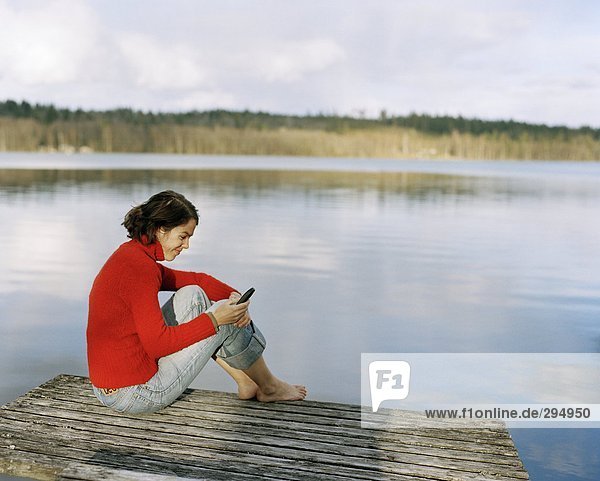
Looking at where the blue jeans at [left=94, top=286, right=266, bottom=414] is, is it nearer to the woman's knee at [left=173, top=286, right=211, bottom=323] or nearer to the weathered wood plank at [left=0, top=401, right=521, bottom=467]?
the woman's knee at [left=173, top=286, right=211, bottom=323]

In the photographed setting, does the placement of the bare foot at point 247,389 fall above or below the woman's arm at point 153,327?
below

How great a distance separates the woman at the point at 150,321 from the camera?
3.37 m

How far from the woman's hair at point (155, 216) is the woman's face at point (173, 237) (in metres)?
0.02

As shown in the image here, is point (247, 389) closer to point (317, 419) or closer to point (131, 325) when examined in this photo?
point (317, 419)

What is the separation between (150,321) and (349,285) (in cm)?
716

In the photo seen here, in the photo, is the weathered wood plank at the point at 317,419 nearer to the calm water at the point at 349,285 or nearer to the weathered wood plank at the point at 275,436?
the weathered wood plank at the point at 275,436

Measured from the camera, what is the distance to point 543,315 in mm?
8609

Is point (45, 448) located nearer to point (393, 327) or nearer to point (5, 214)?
point (393, 327)

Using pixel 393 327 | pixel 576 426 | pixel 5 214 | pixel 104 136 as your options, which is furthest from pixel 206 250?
pixel 104 136

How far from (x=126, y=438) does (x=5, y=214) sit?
16.4 m

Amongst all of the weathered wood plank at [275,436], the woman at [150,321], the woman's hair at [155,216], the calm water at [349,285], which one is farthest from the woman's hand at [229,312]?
the calm water at [349,285]

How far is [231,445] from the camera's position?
11.6ft

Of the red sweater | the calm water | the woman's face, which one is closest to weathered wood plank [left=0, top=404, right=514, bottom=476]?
the red sweater

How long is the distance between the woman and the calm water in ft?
7.24
